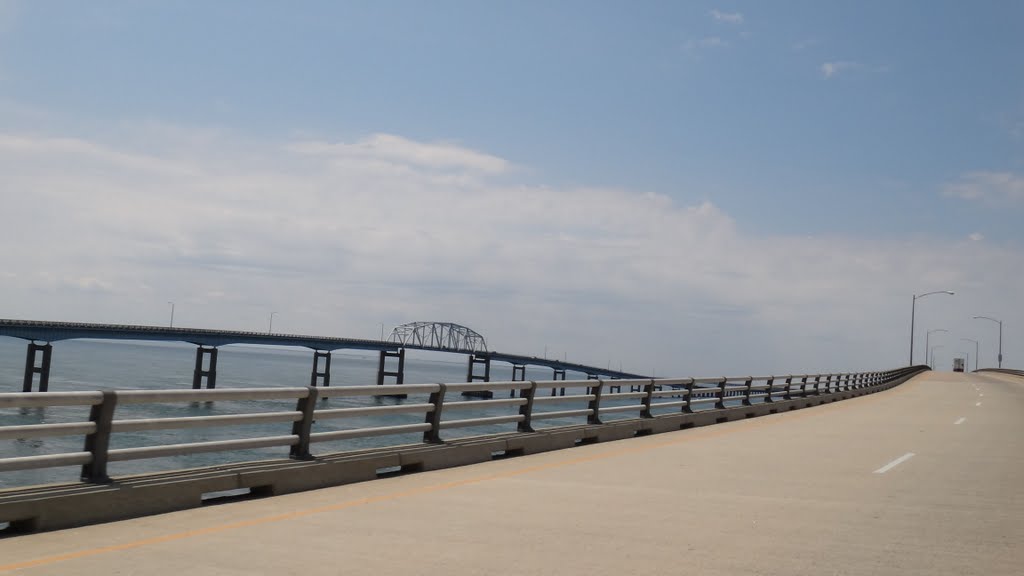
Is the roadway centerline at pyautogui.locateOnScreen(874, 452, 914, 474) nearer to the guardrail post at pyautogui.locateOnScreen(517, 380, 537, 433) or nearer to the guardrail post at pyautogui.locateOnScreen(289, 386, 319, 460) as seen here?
the guardrail post at pyautogui.locateOnScreen(517, 380, 537, 433)

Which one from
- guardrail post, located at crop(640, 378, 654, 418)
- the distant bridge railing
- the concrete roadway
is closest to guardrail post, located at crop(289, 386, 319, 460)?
the distant bridge railing

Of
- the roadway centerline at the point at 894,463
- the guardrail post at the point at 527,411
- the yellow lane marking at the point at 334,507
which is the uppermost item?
the guardrail post at the point at 527,411

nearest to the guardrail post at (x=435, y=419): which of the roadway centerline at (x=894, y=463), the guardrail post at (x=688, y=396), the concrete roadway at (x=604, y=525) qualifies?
the concrete roadway at (x=604, y=525)

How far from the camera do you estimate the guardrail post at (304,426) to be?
11.4 m

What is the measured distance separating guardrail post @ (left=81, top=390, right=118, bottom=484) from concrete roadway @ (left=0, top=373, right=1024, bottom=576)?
0.64m

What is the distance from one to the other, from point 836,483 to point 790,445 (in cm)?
596

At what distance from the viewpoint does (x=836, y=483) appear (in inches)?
507

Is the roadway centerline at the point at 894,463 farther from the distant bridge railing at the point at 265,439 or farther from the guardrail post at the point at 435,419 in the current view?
the guardrail post at the point at 435,419

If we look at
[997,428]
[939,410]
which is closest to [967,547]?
[997,428]

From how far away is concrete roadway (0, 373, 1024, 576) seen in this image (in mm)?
7293

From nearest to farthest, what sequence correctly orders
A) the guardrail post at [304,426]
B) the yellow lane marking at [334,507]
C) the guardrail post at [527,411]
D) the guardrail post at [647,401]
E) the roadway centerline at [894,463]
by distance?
the yellow lane marking at [334,507] → the guardrail post at [304,426] → the roadway centerline at [894,463] → the guardrail post at [527,411] → the guardrail post at [647,401]

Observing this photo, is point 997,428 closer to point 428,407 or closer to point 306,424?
point 428,407

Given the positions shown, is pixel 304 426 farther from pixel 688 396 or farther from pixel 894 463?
pixel 688 396

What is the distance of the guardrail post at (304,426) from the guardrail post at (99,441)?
2.65 meters
